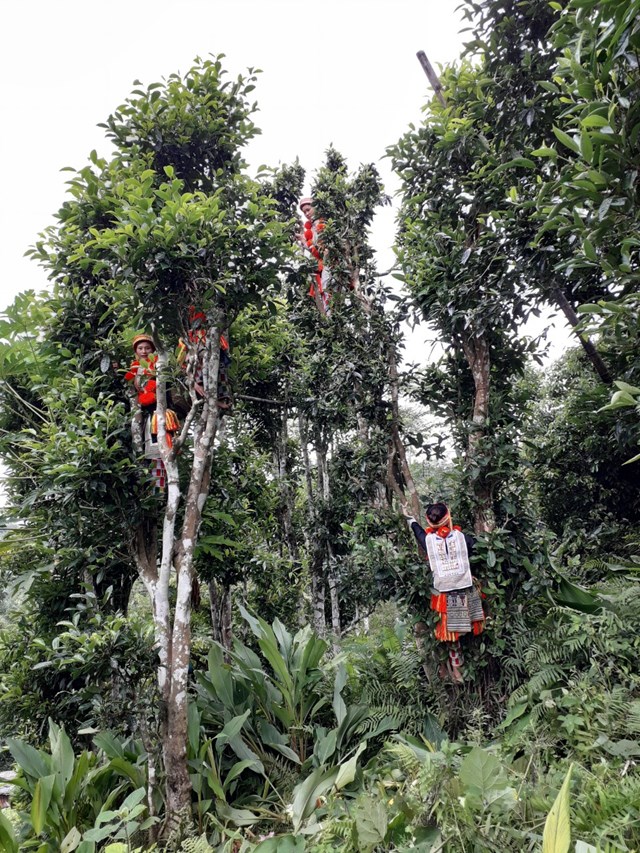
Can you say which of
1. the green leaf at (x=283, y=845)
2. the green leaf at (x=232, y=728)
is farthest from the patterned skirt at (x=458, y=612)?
the green leaf at (x=283, y=845)

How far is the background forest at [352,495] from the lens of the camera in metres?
2.28

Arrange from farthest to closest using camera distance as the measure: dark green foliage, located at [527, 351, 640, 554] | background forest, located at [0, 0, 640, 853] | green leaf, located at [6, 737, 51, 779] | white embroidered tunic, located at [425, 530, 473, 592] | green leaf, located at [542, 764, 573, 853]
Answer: dark green foliage, located at [527, 351, 640, 554]
white embroidered tunic, located at [425, 530, 473, 592]
green leaf, located at [6, 737, 51, 779]
background forest, located at [0, 0, 640, 853]
green leaf, located at [542, 764, 573, 853]

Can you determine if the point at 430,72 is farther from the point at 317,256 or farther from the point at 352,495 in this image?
the point at 352,495

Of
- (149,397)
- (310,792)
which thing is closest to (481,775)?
(310,792)

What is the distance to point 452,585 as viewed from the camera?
11.6 ft

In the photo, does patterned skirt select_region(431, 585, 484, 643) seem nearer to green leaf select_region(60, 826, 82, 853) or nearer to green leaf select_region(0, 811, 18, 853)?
Result: green leaf select_region(60, 826, 82, 853)

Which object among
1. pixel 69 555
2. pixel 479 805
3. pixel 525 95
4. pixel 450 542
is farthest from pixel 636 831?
pixel 525 95

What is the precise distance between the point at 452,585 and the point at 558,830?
2.05 meters

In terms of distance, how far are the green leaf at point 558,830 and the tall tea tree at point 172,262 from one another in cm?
217

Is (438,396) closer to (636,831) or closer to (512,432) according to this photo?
(512,432)

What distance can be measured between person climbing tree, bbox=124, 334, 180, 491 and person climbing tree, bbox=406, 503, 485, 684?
6.78 feet

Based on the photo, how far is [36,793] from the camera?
2627mm

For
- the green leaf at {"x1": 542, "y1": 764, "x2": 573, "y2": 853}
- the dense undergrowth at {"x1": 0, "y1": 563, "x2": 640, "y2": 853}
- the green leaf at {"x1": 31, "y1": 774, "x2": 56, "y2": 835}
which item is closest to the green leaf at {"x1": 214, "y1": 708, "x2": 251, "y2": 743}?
the dense undergrowth at {"x1": 0, "y1": 563, "x2": 640, "y2": 853}

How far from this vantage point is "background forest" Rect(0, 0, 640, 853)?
2.28 metres
